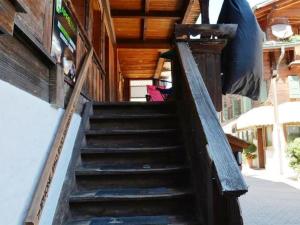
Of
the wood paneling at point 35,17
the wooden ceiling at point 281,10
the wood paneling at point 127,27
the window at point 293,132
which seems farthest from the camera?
the wooden ceiling at point 281,10

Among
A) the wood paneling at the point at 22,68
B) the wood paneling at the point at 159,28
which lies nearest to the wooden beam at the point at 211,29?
the wood paneling at the point at 22,68

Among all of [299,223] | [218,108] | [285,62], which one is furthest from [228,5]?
[285,62]

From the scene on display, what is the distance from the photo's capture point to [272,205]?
22.8 feet

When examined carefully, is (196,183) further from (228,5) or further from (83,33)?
(83,33)

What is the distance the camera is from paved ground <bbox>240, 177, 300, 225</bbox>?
5.61 metres

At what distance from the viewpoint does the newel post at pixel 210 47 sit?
2.99 m

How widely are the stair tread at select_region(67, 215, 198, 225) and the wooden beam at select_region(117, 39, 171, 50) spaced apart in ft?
21.3

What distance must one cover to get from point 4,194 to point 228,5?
276cm

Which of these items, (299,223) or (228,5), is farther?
(299,223)

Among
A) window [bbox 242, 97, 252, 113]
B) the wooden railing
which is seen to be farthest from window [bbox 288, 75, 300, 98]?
the wooden railing

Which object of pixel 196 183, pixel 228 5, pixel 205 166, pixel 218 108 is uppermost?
pixel 228 5

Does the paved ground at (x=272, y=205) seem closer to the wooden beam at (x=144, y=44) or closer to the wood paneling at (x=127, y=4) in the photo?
the wooden beam at (x=144, y=44)

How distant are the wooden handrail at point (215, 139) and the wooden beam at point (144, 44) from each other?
18.7ft

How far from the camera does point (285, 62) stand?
1372 cm
